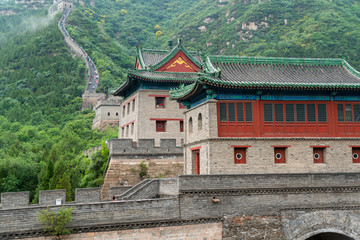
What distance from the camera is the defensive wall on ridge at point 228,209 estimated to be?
16.5 m

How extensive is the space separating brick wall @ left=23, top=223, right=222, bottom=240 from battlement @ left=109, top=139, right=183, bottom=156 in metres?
11.0

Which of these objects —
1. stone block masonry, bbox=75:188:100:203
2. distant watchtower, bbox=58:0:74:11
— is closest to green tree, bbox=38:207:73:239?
stone block masonry, bbox=75:188:100:203

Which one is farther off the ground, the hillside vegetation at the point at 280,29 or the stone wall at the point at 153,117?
the hillside vegetation at the point at 280,29

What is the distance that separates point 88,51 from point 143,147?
8314 cm

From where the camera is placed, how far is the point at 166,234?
1727cm

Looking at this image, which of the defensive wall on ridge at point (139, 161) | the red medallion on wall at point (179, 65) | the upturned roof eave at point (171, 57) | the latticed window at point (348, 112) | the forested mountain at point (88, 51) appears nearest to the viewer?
the latticed window at point (348, 112)

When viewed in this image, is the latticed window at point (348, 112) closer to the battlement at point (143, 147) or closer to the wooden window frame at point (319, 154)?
the wooden window frame at point (319, 154)

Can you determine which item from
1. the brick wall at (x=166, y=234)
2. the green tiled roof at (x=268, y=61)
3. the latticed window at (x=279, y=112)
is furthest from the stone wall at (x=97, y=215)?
the green tiled roof at (x=268, y=61)

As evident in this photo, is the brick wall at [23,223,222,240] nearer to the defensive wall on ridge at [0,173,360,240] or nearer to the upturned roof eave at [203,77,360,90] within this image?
the defensive wall on ridge at [0,173,360,240]

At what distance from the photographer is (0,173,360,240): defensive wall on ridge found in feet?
54.2

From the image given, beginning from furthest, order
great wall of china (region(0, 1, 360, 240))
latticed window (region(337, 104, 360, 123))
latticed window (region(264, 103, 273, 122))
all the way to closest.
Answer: latticed window (region(337, 104, 360, 123)) → latticed window (region(264, 103, 273, 122)) → great wall of china (region(0, 1, 360, 240))

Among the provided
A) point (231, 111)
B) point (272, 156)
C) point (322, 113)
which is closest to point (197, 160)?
point (231, 111)

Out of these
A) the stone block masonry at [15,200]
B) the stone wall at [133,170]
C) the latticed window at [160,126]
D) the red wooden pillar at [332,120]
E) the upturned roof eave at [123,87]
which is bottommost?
the stone block masonry at [15,200]

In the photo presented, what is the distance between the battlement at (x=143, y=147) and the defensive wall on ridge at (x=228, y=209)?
282 inches
